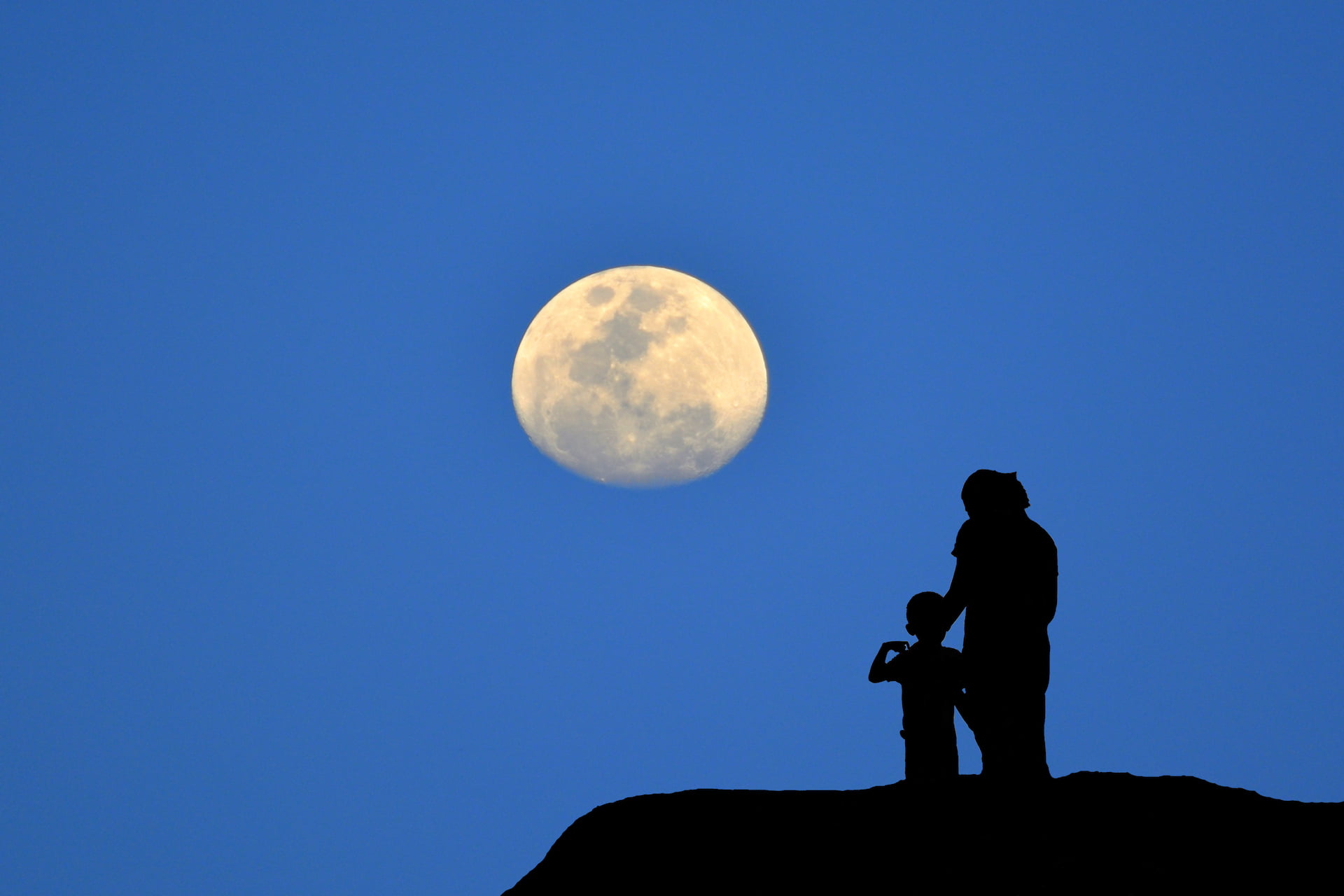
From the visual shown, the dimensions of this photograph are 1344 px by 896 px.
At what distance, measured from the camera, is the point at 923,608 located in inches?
341

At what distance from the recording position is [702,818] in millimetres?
7633

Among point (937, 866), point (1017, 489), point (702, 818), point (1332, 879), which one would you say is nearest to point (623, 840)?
point (702, 818)

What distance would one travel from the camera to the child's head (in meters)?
8.59

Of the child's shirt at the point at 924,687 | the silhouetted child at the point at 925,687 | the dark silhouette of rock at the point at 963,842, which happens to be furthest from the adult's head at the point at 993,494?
the dark silhouette of rock at the point at 963,842

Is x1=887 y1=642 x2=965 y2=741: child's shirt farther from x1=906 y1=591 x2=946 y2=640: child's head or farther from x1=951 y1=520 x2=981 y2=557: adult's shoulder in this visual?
x1=951 y1=520 x2=981 y2=557: adult's shoulder

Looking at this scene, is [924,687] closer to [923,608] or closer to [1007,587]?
[923,608]

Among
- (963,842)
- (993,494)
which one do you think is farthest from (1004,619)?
(963,842)

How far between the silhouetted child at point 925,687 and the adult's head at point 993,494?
104 cm

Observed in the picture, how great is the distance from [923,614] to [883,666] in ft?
2.02

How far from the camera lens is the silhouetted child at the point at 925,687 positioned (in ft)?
28.4

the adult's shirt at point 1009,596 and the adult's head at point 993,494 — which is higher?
the adult's head at point 993,494

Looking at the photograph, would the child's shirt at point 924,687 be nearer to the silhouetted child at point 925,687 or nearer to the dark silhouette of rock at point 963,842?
the silhouetted child at point 925,687

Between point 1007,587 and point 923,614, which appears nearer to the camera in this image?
point 1007,587

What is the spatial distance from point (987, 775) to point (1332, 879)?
79.9 inches
